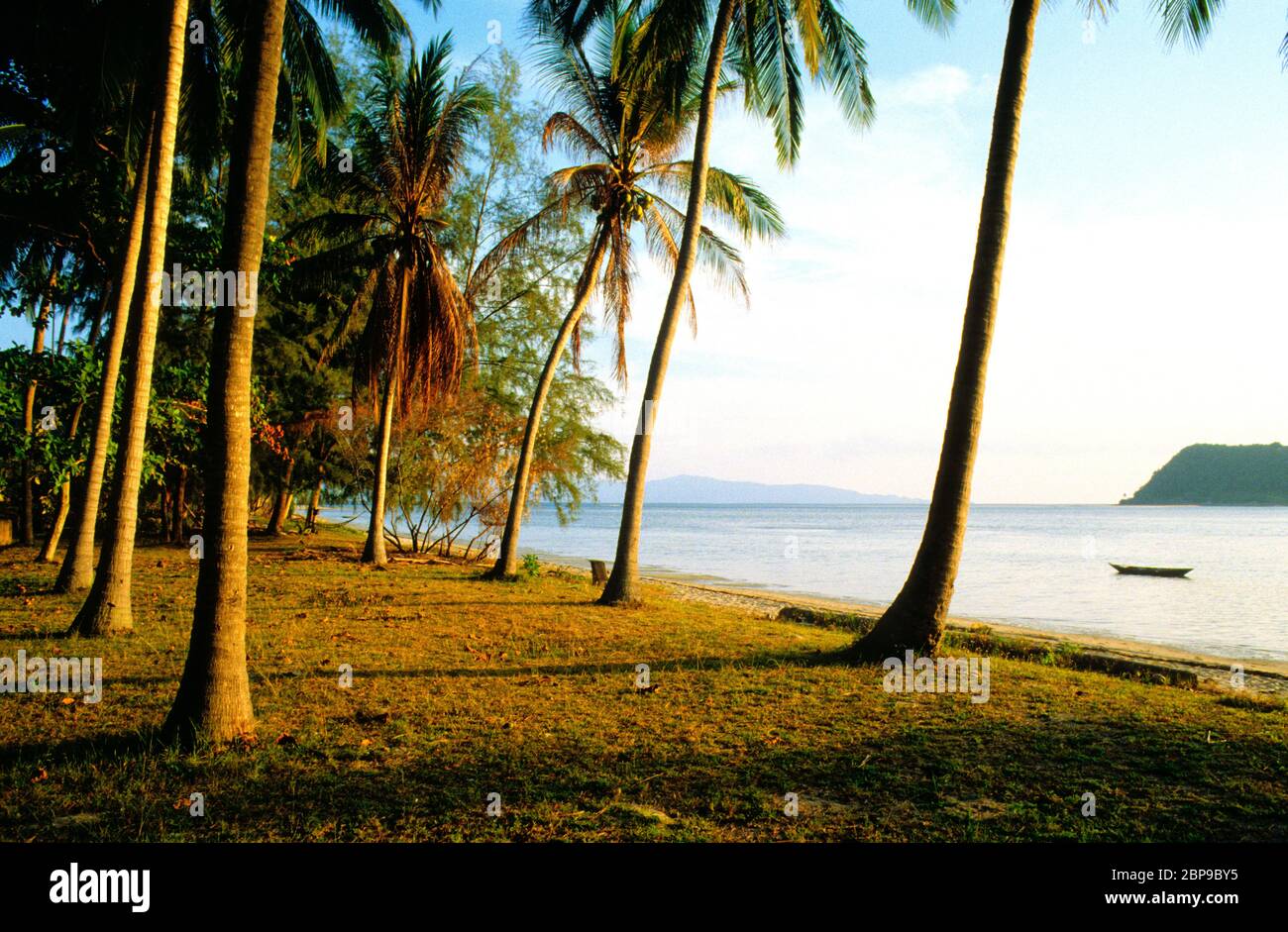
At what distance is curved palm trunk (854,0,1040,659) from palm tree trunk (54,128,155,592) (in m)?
9.58

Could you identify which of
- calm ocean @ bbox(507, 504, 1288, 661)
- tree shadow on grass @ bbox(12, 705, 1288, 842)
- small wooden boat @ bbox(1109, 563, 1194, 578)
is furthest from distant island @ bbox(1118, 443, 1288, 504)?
tree shadow on grass @ bbox(12, 705, 1288, 842)

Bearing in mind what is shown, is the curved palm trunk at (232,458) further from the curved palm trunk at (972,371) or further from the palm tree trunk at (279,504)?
the palm tree trunk at (279,504)

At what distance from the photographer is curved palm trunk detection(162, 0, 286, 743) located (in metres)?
4.93

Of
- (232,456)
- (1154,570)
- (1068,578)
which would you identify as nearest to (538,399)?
(232,456)

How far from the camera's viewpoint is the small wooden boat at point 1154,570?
26219 mm

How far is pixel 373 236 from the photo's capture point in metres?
18.5

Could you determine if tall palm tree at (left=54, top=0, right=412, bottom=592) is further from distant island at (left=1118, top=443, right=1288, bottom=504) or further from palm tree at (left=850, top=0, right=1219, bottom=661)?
distant island at (left=1118, top=443, right=1288, bottom=504)

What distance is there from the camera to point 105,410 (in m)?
9.42

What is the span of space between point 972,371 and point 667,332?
222 inches

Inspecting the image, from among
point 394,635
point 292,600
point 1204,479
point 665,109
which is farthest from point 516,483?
point 1204,479

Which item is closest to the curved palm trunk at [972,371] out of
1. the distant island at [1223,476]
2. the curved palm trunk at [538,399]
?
the curved palm trunk at [538,399]

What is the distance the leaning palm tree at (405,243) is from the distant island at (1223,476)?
133m
